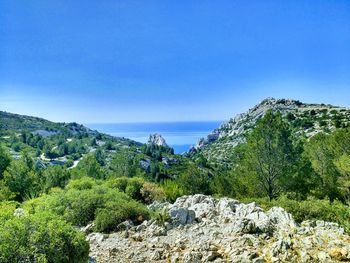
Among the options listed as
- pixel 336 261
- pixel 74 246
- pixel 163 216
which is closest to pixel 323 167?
pixel 163 216

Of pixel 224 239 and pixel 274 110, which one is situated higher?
pixel 274 110

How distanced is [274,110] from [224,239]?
127m

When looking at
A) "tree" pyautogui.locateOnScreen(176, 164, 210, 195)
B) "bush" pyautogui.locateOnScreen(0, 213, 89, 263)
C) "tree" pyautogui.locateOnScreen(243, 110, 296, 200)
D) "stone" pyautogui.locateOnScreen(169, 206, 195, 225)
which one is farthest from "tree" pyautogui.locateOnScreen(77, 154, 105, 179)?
"bush" pyautogui.locateOnScreen(0, 213, 89, 263)

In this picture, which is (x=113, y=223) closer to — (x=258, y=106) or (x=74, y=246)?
(x=74, y=246)

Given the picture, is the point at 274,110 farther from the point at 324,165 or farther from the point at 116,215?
the point at 116,215

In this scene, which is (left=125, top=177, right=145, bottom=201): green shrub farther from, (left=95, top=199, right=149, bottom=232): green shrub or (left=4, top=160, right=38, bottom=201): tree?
(left=4, top=160, right=38, bottom=201): tree

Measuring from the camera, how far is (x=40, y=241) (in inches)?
428

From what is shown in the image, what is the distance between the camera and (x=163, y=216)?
19.3 m

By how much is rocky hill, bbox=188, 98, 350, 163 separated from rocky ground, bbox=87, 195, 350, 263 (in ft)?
258

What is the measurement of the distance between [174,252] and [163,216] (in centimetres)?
432

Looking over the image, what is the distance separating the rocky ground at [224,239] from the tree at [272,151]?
1006 centimetres

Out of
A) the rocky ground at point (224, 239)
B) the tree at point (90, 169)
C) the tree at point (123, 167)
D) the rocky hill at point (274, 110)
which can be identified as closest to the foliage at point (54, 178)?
the tree at point (90, 169)

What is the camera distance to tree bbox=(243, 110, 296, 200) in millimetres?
28859

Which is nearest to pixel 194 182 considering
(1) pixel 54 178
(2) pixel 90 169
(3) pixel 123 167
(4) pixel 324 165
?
(3) pixel 123 167
